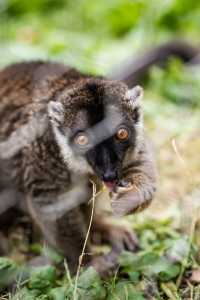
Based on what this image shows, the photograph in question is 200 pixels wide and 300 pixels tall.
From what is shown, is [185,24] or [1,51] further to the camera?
[185,24]

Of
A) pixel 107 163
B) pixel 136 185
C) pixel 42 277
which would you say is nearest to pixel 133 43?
pixel 136 185

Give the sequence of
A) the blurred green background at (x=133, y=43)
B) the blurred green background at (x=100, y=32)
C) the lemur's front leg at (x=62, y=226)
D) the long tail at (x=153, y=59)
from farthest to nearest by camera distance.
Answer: the blurred green background at (x=100, y=32) < the long tail at (x=153, y=59) < the blurred green background at (x=133, y=43) < the lemur's front leg at (x=62, y=226)

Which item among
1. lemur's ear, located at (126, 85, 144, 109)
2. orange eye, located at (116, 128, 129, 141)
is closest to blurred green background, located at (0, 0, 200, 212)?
lemur's ear, located at (126, 85, 144, 109)

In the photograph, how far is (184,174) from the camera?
674cm

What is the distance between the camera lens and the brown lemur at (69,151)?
4773 mm

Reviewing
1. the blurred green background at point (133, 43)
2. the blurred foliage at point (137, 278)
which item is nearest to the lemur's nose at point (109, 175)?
the blurred foliage at point (137, 278)

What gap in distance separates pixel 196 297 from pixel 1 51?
518 centimetres

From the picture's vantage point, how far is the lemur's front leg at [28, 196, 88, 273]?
520 centimetres

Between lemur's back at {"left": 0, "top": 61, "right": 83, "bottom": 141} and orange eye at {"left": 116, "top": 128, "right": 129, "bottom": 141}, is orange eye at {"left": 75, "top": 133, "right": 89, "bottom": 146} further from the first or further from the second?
lemur's back at {"left": 0, "top": 61, "right": 83, "bottom": 141}

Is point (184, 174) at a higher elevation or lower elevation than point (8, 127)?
lower

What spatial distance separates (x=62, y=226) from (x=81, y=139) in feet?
2.41

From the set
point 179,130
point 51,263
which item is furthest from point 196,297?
point 179,130

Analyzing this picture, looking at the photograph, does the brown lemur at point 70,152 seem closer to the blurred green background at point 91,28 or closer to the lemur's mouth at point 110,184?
the lemur's mouth at point 110,184

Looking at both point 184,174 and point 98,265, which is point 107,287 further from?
point 184,174
